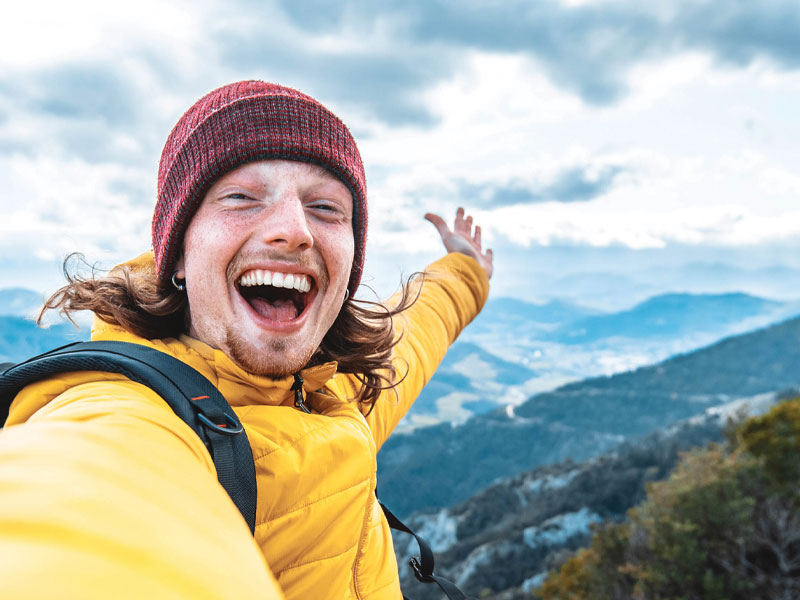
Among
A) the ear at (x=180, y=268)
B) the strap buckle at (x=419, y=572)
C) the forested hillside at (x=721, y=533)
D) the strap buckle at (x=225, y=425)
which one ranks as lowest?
the forested hillside at (x=721, y=533)

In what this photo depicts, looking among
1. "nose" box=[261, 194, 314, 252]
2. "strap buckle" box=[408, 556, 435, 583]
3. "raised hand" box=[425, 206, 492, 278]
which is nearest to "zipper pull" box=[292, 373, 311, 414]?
"nose" box=[261, 194, 314, 252]

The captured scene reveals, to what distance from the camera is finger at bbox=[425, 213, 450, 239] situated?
6500mm

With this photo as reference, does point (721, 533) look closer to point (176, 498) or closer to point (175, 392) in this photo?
point (175, 392)

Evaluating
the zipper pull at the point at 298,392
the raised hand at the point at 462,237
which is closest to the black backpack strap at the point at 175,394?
the zipper pull at the point at 298,392

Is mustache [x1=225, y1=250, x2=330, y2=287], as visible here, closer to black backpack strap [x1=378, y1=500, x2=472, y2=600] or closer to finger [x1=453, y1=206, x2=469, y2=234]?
black backpack strap [x1=378, y1=500, x2=472, y2=600]

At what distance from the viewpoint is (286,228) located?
2539mm

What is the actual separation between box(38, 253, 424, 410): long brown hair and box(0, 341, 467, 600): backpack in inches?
35.5

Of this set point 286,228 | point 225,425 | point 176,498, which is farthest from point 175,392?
point 286,228

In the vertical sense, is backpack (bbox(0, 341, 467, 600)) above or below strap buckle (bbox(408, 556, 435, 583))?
above

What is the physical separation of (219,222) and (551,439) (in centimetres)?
21142

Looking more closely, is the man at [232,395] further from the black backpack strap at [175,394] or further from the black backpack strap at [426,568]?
the black backpack strap at [426,568]

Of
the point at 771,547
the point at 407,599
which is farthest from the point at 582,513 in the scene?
the point at 407,599

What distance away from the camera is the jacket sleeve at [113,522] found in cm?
78

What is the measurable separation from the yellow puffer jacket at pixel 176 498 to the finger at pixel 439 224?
3.72 m
